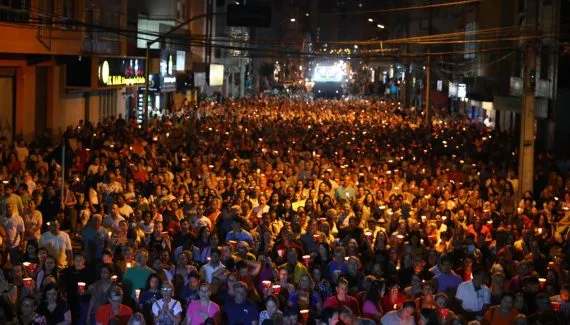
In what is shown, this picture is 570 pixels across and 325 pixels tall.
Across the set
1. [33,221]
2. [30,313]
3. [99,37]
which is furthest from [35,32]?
[30,313]

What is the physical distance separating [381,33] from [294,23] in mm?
24029

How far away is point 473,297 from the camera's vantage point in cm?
1166

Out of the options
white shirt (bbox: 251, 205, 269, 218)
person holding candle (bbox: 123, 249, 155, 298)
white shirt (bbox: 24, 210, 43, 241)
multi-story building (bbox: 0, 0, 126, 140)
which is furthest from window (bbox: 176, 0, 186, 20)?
person holding candle (bbox: 123, 249, 155, 298)

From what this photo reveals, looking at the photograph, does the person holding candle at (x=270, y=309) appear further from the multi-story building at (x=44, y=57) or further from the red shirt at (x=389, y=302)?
the multi-story building at (x=44, y=57)

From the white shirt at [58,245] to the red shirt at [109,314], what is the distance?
11.4ft

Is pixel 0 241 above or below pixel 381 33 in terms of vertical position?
below

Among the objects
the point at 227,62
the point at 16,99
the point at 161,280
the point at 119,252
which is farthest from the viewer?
the point at 227,62

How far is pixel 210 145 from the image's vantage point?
94.1 ft

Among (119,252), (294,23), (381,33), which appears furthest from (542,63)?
(294,23)

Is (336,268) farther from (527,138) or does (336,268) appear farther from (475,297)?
(527,138)

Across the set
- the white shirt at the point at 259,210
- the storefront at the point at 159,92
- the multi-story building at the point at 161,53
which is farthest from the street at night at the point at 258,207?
the multi-story building at the point at 161,53

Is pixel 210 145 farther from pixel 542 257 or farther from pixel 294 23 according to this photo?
pixel 294 23

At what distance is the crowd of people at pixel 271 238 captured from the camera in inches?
423

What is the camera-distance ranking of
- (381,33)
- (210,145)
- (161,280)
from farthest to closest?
(381,33)
(210,145)
(161,280)
